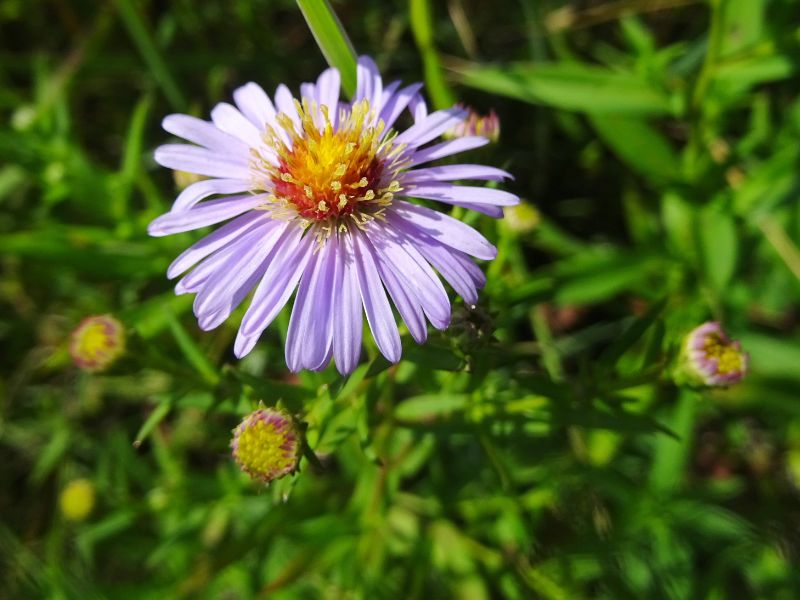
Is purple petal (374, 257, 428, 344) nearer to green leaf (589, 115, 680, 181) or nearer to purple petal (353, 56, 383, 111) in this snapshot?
purple petal (353, 56, 383, 111)

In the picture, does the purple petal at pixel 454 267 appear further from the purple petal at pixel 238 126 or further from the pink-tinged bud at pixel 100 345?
the pink-tinged bud at pixel 100 345

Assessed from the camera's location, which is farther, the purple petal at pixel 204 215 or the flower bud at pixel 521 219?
the flower bud at pixel 521 219

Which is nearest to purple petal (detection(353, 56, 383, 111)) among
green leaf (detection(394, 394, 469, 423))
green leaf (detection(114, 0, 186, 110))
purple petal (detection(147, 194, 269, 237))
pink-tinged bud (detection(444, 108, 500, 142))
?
pink-tinged bud (detection(444, 108, 500, 142))

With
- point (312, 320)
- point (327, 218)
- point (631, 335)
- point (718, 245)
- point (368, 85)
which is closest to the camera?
point (312, 320)

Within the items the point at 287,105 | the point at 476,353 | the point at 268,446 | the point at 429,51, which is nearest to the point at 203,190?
the point at 287,105

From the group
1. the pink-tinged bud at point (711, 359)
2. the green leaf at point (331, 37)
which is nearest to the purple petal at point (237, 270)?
the green leaf at point (331, 37)

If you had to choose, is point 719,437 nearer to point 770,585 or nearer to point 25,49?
point 770,585

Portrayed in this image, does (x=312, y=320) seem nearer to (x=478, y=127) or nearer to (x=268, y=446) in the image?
(x=268, y=446)
